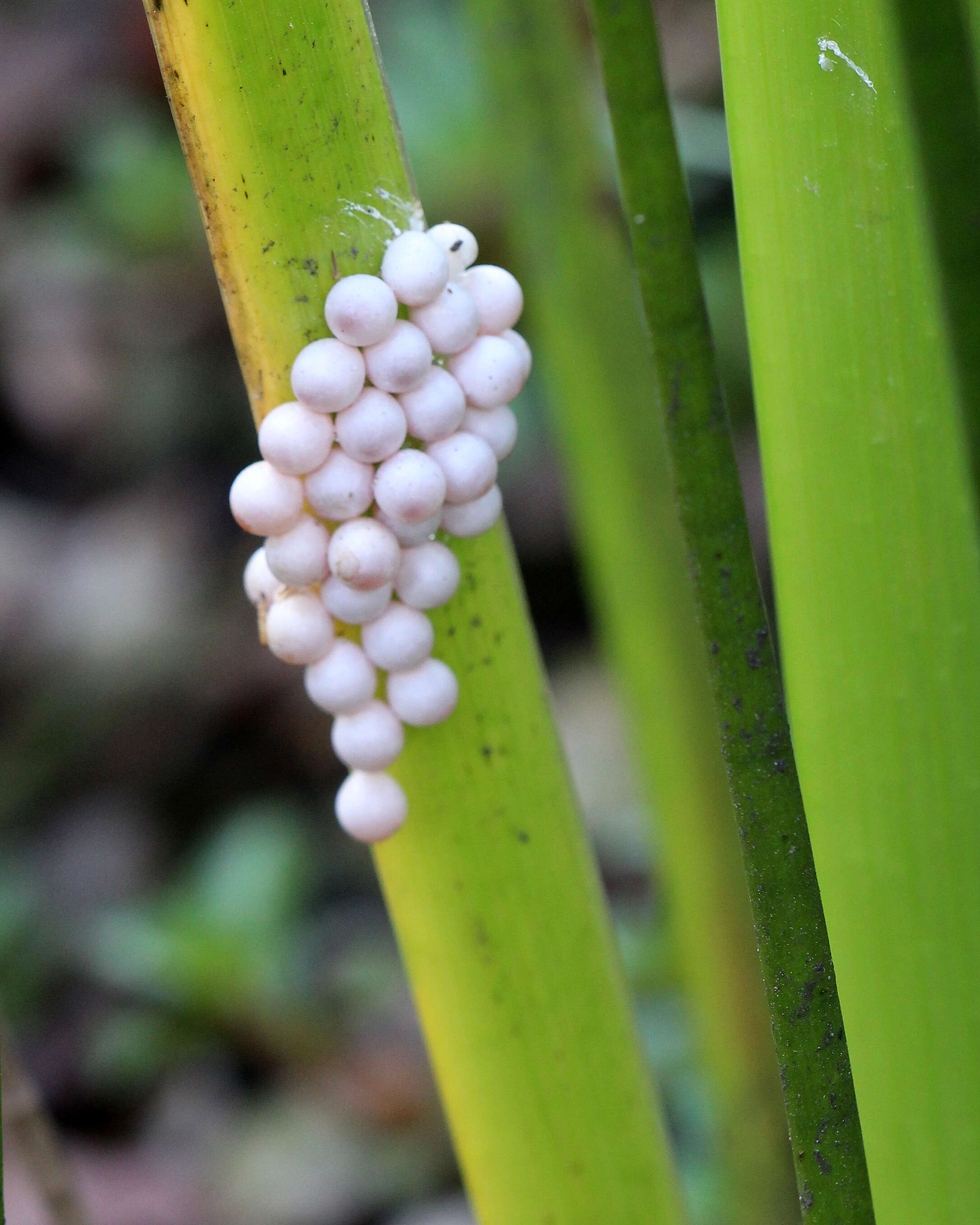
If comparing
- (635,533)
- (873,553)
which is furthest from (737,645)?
(635,533)

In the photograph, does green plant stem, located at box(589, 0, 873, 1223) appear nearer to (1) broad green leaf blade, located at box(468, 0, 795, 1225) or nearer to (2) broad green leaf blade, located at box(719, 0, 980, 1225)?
(2) broad green leaf blade, located at box(719, 0, 980, 1225)

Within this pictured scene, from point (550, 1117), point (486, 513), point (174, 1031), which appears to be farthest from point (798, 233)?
point (174, 1031)

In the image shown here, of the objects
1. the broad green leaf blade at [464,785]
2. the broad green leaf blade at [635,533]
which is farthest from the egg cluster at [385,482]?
the broad green leaf blade at [635,533]

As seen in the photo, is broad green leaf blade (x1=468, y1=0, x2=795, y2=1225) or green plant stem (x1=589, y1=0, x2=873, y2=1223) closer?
green plant stem (x1=589, y1=0, x2=873, y2=1223)

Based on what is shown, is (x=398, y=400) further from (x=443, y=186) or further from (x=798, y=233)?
(x=443, y=186)

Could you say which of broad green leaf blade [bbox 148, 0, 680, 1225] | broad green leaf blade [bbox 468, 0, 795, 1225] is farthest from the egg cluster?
broad green leaf blade [bbox 468, 0, 795, 1225]

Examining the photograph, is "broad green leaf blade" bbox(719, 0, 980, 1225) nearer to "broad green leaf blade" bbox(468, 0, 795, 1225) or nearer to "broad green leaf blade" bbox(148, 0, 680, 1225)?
"broad green leaf blade" bbox(148, 0, 680, 1225)
